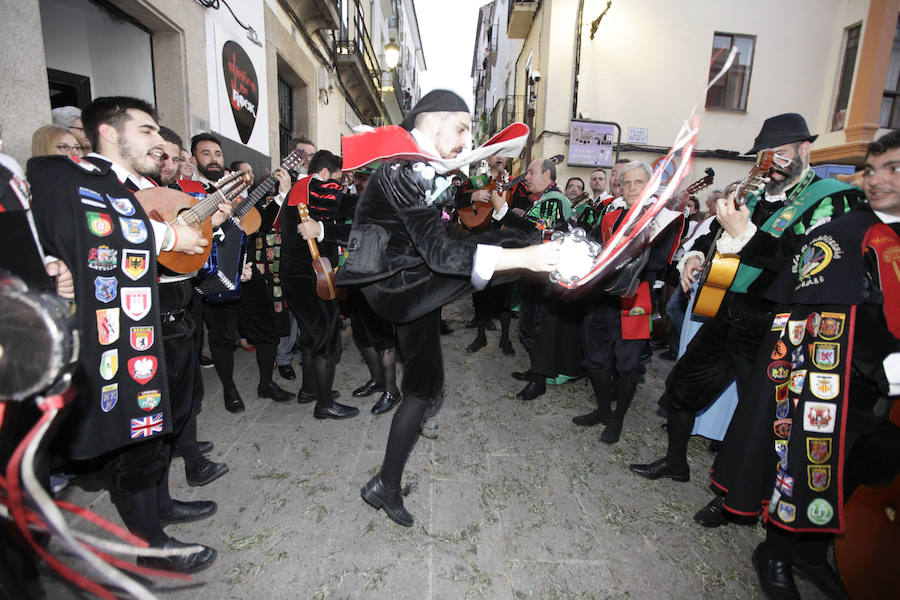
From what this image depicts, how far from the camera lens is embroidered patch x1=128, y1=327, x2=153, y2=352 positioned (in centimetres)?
172

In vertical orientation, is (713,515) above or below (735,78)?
below

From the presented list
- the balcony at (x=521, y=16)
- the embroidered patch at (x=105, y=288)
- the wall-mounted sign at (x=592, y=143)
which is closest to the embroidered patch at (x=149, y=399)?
the embroidered patch at (x=105, y=288)

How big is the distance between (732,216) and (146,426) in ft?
9.96

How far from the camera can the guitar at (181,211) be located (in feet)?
7.02

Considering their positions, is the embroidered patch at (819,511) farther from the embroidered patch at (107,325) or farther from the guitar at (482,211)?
the guitar at (482,211)

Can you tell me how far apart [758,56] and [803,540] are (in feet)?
48.9

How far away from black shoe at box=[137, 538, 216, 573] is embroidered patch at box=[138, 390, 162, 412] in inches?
28.8

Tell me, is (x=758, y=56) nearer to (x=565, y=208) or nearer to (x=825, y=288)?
(x=565, y=208)

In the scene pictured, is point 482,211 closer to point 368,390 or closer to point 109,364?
point 368,390

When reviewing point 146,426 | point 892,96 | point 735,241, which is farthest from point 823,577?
point 892,96

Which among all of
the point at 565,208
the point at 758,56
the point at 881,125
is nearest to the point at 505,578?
the point at 565,208

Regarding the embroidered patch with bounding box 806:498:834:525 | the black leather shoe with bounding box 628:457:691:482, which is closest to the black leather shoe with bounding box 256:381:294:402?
the black leather shoe with bounding box 628:457:691:482

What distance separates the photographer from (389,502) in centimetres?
236

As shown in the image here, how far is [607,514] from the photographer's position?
2.54 metres
